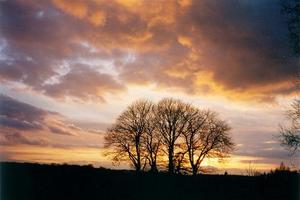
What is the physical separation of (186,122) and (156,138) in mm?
4156

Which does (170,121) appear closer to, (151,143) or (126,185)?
(151,143)

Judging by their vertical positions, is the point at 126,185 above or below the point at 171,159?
below

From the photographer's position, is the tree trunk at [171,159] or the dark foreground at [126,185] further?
the tree trunk at [171,159]

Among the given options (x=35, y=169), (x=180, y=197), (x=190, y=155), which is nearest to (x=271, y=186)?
(x=180, y=197)

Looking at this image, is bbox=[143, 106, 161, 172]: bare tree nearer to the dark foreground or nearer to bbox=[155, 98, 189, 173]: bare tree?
bbox=[155, 98, 189, 173]: bare tree

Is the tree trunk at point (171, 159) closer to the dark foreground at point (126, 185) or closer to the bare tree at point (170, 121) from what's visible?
the bare tree at point (170, 121)

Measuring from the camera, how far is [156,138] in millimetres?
50406

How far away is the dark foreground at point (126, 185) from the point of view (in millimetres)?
12773

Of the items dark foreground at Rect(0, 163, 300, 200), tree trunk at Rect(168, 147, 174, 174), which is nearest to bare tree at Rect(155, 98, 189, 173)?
tree trunk at Rect(168, 147, 174, 174)

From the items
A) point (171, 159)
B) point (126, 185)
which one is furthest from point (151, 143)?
point (126, 185)

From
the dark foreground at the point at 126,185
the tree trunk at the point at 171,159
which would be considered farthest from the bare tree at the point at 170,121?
the dark foreground at the point at 126,185

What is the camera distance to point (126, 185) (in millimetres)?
15898

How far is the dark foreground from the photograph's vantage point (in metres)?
12.8

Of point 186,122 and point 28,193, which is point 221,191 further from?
point 186,122
